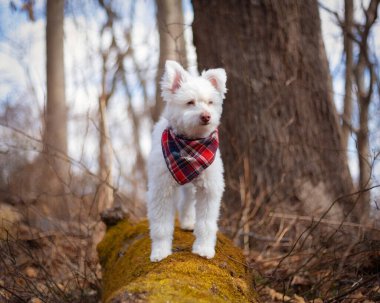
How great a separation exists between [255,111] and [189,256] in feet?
11.3

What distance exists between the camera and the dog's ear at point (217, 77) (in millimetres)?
3752

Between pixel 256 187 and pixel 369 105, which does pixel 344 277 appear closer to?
pixel 256 187

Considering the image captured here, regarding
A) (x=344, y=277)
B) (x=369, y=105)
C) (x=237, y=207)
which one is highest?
(x=369, y=105)

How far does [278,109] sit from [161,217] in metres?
3.35

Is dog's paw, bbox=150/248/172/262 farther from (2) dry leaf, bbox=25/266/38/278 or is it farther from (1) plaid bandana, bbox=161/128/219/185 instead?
(2) dry leaf, bbox=25/266/38/278

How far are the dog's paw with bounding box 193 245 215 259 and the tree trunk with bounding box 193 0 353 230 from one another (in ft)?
8.65

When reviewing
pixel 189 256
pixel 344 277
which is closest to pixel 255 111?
pixel 344 277

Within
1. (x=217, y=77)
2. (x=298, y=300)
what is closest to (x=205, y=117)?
(x=217, y=77)

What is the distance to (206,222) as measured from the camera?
3621 mm

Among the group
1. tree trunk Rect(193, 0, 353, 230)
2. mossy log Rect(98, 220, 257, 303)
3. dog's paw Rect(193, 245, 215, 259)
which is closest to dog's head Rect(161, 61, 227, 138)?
dog's paw Rect(193, 245, 215, 259)

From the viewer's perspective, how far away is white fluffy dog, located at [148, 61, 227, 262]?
3.54m

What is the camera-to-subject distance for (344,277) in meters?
4.59

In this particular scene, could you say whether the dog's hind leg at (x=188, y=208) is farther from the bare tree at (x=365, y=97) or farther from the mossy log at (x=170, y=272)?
the bare tree at (x=365, y=97)

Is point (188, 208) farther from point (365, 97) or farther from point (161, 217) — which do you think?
point (365, 97)
